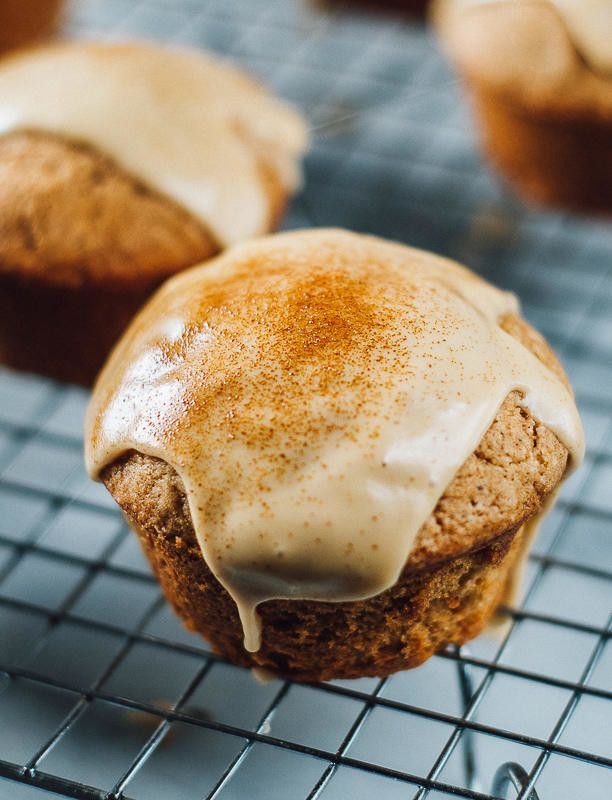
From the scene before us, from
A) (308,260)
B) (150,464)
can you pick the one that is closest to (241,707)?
(150,464)

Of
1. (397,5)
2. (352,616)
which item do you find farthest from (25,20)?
(352,616)

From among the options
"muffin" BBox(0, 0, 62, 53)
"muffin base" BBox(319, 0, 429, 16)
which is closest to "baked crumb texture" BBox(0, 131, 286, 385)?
"muffin" BBox(0, 0, 62, 53)

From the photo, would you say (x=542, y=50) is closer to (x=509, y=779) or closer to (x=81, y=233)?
(x=81, y=233)

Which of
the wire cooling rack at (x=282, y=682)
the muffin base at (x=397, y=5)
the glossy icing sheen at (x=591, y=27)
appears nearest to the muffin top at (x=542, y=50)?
the glossy icing sheen at (x=591, y=27)

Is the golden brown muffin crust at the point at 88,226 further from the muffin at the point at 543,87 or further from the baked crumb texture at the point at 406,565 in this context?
the muffin at the point at 543,87

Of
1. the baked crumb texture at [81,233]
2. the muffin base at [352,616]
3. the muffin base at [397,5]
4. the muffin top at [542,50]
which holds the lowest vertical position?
the muffin base at [397,5]

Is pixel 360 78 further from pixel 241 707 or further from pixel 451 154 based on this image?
pixel 241 707
